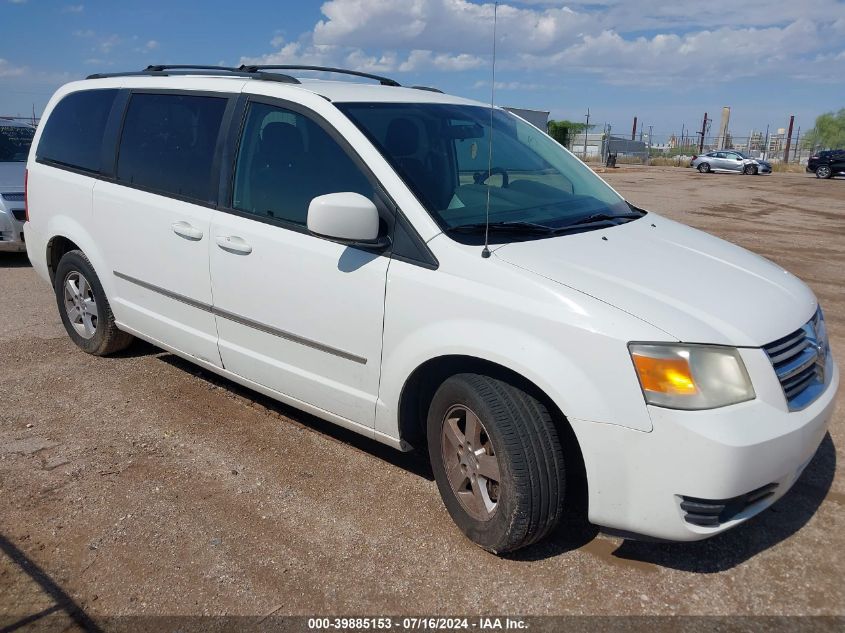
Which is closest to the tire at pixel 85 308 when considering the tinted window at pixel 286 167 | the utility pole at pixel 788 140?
the tinted window at pixel 286 167

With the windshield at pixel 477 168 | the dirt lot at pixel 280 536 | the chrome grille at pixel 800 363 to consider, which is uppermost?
the windshield at pixel 477 168

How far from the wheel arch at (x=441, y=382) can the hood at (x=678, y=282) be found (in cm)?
43

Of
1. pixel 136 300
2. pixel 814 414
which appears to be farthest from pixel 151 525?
pixel 814 414

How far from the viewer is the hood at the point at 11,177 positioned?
27.3 ft

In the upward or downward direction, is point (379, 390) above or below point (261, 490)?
above

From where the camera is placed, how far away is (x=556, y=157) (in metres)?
4.29

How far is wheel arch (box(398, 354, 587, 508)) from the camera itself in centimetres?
289

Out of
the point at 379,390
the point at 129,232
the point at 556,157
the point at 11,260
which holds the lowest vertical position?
the point at 11,260

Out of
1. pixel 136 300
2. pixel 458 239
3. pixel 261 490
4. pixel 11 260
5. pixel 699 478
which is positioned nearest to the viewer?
pixel 699 478

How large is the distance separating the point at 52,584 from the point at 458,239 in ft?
6.81

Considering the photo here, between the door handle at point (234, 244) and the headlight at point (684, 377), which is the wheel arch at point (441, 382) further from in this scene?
the door handle at point (234, 244)

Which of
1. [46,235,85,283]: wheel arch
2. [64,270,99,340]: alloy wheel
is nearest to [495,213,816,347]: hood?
[64,270,99,340]: alloy wheel

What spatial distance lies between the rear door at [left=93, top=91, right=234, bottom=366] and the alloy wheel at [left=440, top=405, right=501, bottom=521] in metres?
1.59

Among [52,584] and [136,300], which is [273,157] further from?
[52,584]
